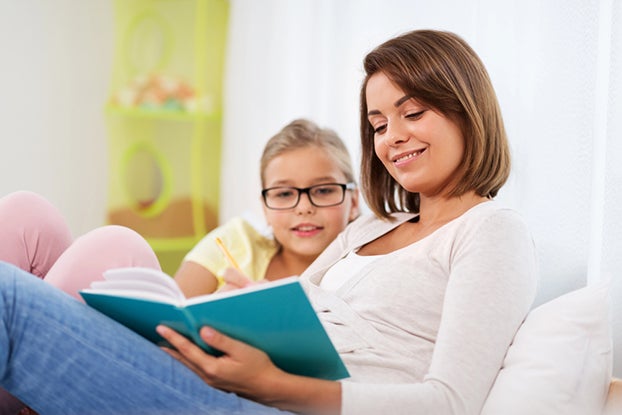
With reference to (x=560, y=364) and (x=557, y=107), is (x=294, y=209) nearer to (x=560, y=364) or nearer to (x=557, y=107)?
(x=557, y=107)

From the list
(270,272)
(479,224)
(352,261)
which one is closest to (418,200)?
(352,261)

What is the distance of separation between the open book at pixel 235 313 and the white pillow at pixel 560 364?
23cm

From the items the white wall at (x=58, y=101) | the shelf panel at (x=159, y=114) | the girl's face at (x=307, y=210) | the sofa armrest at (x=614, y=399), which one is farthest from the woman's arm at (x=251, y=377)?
the white wall at (x=58, y=101)

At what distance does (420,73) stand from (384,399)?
54 cm

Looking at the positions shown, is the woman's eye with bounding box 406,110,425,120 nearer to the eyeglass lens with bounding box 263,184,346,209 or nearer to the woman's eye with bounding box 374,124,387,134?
the woman's eye with bounding box 374,124,387,134

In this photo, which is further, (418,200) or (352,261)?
(418,200)

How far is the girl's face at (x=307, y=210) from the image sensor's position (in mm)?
1663

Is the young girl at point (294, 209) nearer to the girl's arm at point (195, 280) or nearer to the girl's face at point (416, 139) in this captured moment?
the girl's arm at point (195, 280)

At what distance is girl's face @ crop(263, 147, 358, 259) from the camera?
1.66m

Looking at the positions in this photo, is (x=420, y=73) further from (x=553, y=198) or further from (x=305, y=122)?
(x=305, y=122)

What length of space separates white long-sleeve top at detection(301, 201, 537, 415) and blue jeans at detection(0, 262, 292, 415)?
0.21 metres

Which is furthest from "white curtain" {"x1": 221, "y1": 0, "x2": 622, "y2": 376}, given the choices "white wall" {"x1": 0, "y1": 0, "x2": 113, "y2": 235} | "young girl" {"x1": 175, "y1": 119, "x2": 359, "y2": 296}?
"white wall" {"x1": 0, "y1": 0, "x2": 113, "y2": 235}

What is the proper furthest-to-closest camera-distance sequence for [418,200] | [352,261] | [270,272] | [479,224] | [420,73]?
[270,272], [418,200], [352,261], [420,73], [479,224]

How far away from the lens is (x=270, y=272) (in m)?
1.76
